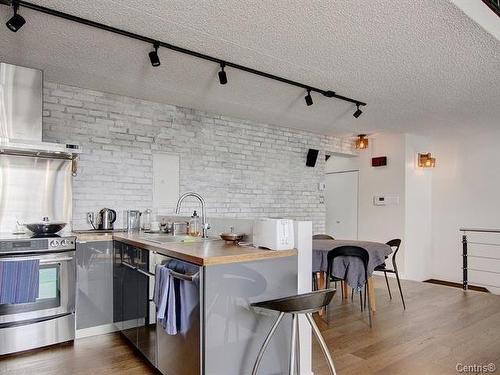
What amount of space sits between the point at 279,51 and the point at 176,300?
2.15 metres

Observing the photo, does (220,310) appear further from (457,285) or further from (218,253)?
(457,285)

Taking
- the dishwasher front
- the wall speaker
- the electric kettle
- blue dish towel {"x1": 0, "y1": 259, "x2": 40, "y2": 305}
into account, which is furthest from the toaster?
the wall speaker

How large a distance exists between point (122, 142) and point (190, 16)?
2.23m

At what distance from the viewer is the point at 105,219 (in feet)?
13.0

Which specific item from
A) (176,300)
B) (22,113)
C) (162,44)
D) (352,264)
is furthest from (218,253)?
(22,113)

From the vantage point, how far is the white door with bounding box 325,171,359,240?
23.2 ft

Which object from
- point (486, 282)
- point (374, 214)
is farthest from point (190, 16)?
point (486, 282)

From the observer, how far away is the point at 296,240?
2410 mm

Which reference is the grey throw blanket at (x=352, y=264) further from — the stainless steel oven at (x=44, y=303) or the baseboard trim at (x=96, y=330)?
the stainless steel oven at (x=44, y=303)

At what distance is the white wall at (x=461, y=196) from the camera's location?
614 centimetres

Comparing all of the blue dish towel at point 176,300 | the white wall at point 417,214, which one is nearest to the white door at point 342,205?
the white wall at point 417,214

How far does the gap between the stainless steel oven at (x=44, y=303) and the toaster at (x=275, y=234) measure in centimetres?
186

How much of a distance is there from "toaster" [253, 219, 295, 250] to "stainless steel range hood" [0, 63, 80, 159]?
7.01 ft

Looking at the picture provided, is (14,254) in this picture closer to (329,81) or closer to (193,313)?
(193,313)
